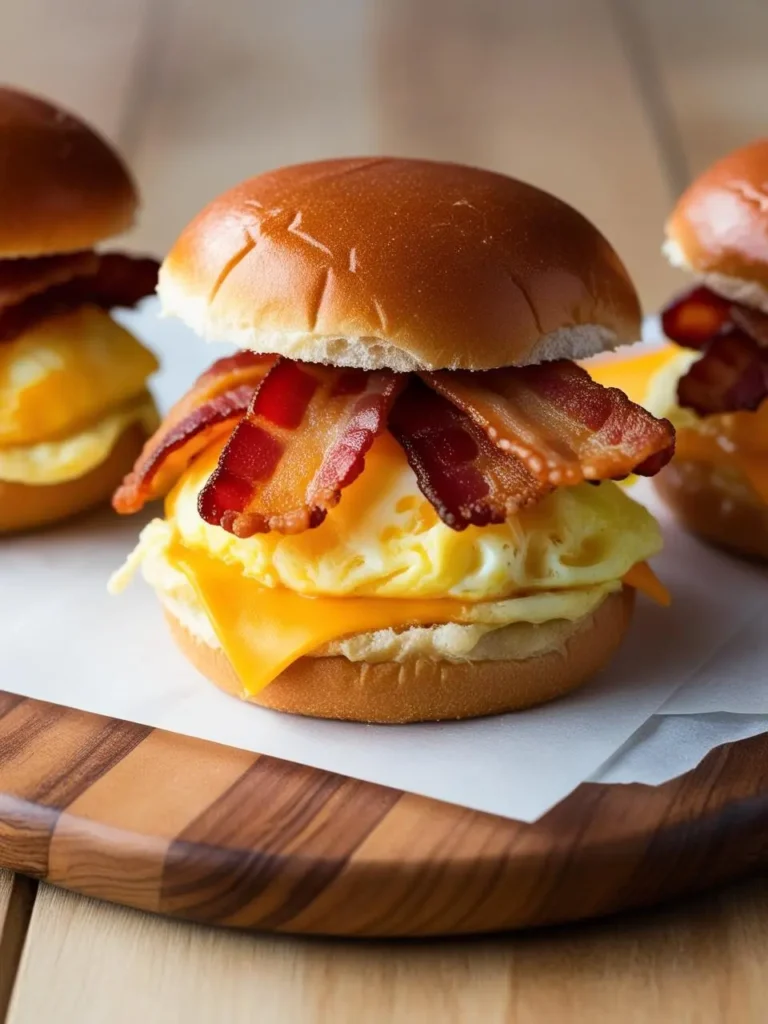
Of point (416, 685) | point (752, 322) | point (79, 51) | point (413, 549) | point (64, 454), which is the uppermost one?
point (752, 322)

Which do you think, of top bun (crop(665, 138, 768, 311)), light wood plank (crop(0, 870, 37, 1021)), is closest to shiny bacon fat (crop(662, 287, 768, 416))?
top bun (crop(665, 138, 768, 311))

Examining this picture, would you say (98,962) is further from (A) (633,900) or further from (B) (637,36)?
(B) (637,36)

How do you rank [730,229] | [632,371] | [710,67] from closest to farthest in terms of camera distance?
[730,229] < [632,371] < [710,67]

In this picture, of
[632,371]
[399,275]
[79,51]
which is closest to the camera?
[399,275]

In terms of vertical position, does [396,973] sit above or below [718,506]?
below

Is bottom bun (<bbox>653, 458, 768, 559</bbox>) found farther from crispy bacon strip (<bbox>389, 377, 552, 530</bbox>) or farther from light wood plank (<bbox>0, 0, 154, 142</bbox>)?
light wood plank (<bbox>0, 0, 154, 142</bbox>)

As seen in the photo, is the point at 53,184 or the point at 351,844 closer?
the point at 351,844

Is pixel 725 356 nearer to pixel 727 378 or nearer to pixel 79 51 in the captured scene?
pixel 727 378

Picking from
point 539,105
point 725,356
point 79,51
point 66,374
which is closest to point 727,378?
point 725,356
